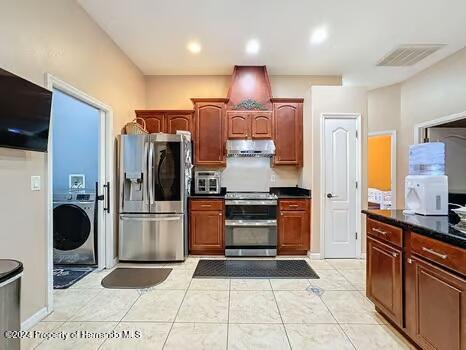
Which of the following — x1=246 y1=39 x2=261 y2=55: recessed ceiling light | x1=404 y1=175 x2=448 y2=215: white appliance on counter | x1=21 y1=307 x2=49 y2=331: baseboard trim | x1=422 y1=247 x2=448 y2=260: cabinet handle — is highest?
x1=246 y1=39 x2=261 y2=55: recessed ceiling light

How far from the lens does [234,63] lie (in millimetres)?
4520

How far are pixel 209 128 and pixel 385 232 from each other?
10.2ft

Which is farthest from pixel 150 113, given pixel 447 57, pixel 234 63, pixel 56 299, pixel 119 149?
pixel 447 57

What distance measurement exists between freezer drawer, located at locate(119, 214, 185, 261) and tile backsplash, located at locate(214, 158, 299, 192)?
1307 mm

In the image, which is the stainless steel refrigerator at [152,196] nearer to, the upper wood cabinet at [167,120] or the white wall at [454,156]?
the upper wood cabinet at [167,120]

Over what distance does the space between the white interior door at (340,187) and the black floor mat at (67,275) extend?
10.9 ft

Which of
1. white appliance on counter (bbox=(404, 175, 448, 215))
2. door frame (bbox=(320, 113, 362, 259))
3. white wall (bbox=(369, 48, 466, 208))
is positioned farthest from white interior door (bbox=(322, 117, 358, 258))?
white appliance on counter (bbox=(404, 175, 448, 215))

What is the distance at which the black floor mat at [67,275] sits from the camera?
3.21 m

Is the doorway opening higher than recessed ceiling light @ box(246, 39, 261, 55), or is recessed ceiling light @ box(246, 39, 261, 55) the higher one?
recessed ceiling light @ box(246, 39, 261, 55)

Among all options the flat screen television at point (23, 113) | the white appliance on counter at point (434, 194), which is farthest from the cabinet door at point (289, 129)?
the flat screen television at point (23, 113)

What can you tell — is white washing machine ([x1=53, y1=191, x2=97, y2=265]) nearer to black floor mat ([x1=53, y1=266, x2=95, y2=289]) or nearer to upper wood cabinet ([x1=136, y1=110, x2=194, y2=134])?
black floor mat ([x1=53, y1=266, x2=95, y2=289])

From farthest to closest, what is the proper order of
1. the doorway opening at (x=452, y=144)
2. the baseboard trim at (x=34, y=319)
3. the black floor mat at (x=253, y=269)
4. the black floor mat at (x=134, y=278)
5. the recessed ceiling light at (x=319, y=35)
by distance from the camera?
1. the doorway opening at (x=452, y=144)
2. the black floor mat at (x=253, y=269)
3. the recessed ceiling light at (x=319, y=35)
4. the black floor mat at (x=134, y=278)
5. the baseboard trim at (x=34, y=319)

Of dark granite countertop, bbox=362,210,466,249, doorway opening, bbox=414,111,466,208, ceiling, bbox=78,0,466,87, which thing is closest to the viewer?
dark granite countertop, bbox=362,210,466,249

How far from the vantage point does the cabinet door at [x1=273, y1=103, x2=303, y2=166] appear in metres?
4.58
